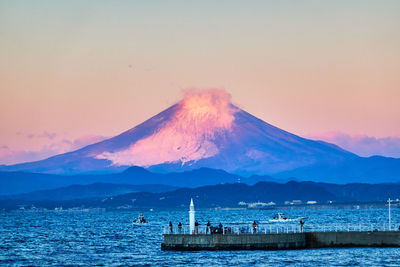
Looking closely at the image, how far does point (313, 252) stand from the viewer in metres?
80.7

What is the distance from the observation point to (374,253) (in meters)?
79.2

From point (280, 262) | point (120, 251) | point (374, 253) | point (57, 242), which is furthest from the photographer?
point (57, 242)

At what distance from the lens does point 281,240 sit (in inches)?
3219

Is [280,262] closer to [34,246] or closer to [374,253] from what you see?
[374,253]

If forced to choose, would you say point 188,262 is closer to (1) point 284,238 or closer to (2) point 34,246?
Result: (1) point 284,238

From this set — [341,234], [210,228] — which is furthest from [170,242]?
[341,234]

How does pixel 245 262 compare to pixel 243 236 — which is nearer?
pixel 245 262

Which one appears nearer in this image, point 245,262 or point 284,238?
point 245,262

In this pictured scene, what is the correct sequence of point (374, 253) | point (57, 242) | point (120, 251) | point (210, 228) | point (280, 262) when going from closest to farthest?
point (280, 262) → point (374, 253) → point (210, 228) → point (120, 251) → point (57, 242)

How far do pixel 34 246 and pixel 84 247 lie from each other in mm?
8031

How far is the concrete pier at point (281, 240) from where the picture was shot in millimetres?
81062

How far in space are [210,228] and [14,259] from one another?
65.3 ft

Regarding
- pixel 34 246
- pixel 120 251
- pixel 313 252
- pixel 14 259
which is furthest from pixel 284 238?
pixel 34 246

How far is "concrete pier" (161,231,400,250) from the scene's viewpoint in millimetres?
81062
